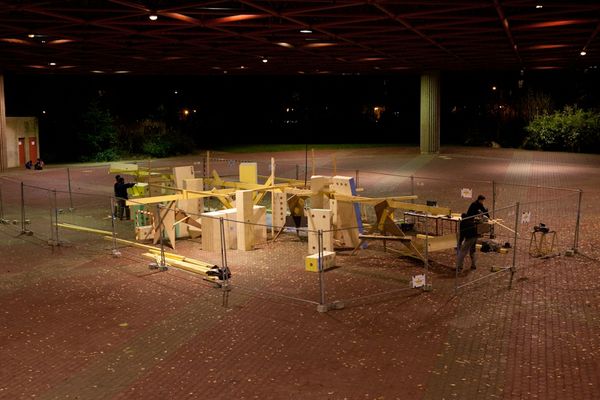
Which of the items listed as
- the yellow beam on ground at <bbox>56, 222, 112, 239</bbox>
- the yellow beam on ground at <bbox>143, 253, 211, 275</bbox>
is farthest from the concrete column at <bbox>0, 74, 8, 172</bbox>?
the yellow beam on ground at <bbox>143, 253, 211, 275</bbox>

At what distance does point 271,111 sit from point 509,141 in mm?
28815

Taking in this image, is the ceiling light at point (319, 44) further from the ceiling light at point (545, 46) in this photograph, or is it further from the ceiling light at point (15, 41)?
the ceiling light at point (15, 41)

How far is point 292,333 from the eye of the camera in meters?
10.3

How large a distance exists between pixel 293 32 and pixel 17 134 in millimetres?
27488

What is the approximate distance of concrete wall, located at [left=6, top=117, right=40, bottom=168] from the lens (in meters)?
43.2

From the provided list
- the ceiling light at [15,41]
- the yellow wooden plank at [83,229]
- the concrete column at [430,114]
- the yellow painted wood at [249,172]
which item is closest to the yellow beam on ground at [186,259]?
the yellow wooden plank at [83,229]

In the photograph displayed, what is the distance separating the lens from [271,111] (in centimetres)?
7394

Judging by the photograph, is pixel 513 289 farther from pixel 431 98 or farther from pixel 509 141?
pixel 509 141

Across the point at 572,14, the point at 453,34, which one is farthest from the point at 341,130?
the point at 572,14

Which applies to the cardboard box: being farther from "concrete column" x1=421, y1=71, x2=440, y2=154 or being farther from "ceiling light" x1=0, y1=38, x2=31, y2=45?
"concrete column" x1=421, y1=71, x2=440, y2=154

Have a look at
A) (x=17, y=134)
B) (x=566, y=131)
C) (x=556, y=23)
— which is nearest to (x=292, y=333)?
(x=556, y=23)

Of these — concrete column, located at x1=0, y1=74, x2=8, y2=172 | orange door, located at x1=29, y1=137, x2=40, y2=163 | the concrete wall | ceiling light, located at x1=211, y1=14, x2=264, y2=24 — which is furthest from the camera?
orange door, located at x1=29, y1=137, x2=40, y2=163

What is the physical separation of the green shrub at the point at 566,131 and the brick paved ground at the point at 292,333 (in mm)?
35045

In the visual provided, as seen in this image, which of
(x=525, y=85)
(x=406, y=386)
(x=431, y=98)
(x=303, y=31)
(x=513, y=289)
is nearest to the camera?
(x=406, y=386)
